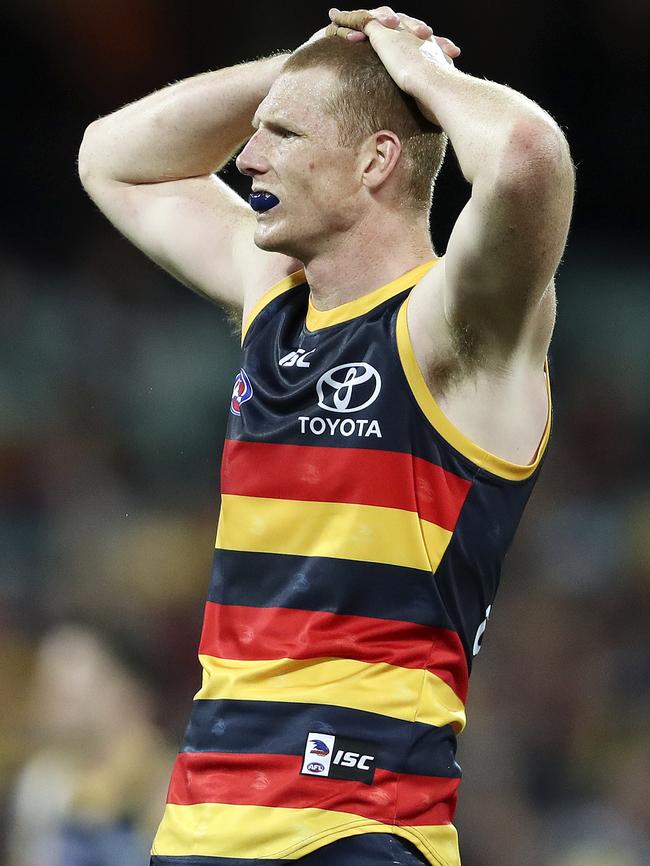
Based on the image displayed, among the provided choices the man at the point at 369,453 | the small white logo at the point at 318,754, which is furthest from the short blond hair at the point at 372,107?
the small white logo at the point at 318,754

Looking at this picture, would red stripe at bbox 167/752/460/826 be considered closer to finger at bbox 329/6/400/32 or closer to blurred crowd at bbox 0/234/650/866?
finger at bbox 329/6/400/32

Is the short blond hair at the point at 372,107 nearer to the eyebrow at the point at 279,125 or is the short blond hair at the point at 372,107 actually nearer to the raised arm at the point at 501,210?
the eyebrow at the point at 279,125

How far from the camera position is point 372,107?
265 centimetres

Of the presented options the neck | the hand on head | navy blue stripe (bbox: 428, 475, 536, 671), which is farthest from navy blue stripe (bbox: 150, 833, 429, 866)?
the hand on head

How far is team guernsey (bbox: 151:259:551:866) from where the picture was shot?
231 cm

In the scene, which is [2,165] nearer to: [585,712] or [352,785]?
[585,712]

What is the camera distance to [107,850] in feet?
16.7

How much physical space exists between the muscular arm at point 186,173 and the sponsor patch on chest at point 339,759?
44.3 inches

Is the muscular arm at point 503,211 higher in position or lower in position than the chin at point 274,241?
higher

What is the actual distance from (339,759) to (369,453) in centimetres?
54

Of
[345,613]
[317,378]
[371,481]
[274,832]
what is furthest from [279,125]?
[274,832]

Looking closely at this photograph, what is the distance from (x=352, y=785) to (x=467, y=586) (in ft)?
1.40

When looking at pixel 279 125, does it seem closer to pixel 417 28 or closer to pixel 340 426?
pixel 417 28

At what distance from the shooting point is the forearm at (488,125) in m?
2.22
